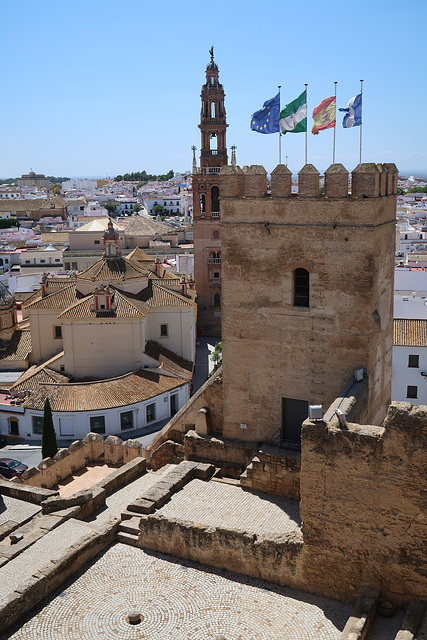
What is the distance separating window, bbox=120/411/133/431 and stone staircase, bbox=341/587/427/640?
76.7ft

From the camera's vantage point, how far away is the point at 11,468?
2933cm

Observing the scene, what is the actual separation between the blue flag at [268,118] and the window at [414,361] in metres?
17.8

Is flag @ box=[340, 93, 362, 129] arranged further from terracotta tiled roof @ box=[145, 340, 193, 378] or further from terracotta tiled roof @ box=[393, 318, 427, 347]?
terracotta tiled roof @ box=[145, 340, 193, 378]

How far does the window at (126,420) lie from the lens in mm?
34875

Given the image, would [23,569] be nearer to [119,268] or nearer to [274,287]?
[274,287]

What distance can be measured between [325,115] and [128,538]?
→ 40.9 ft

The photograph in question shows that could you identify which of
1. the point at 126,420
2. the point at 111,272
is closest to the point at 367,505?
the point at 126,420

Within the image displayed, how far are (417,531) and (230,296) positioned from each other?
816 centimetres

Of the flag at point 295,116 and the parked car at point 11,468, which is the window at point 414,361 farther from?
the parked car at point 11,468

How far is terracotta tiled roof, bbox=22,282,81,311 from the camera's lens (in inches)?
1619

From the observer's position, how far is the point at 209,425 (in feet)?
64.5

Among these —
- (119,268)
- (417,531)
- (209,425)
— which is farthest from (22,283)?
(417,531)

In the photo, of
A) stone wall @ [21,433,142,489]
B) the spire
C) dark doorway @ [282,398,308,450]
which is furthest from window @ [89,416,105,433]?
dark doorway @ [282,398,308,450]

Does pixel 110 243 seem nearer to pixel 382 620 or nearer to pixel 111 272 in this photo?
pixel 111 272
